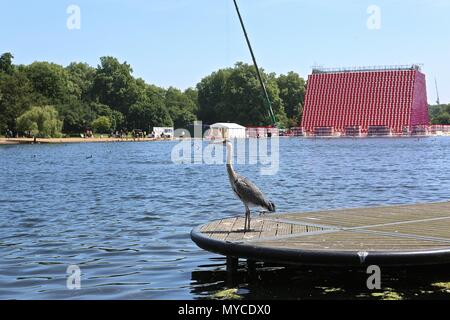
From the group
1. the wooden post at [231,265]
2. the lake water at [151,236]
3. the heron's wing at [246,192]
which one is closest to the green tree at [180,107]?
the lake water at [151,236]

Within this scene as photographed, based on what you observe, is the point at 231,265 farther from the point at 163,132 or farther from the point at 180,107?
the point at 180,107

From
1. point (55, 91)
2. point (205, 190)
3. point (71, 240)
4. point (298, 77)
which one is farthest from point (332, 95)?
point (71, 240)

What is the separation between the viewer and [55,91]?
121562 millimetres

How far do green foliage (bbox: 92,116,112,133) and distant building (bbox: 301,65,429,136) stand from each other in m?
50.0

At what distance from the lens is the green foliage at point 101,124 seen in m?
129

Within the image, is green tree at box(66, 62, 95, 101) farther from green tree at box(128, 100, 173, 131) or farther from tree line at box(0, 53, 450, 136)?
green tree at box(128, 100, 173, 131)

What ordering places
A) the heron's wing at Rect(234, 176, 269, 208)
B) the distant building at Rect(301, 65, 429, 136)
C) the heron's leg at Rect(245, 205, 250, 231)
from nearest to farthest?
the heron's wing at Rect(234, 176, 269, 208) < the heron's leg at Rect(245, 205, 250, 231) < the distant building at Rect(301, 65, 429, 136)

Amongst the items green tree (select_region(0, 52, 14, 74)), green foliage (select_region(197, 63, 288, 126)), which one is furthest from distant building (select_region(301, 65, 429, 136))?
green tree (select_region(0, 52, 14, 74))

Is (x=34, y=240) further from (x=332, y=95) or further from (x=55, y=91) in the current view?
(x=332, y=95)

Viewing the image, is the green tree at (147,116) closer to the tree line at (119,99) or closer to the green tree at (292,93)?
the tree line at (119,99)

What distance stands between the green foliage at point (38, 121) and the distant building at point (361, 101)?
74950 mm

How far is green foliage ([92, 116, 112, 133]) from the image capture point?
12855 centimetres

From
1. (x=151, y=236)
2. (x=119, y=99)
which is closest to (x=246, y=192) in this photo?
(x=151, y=236)

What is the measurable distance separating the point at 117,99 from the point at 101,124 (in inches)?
935
